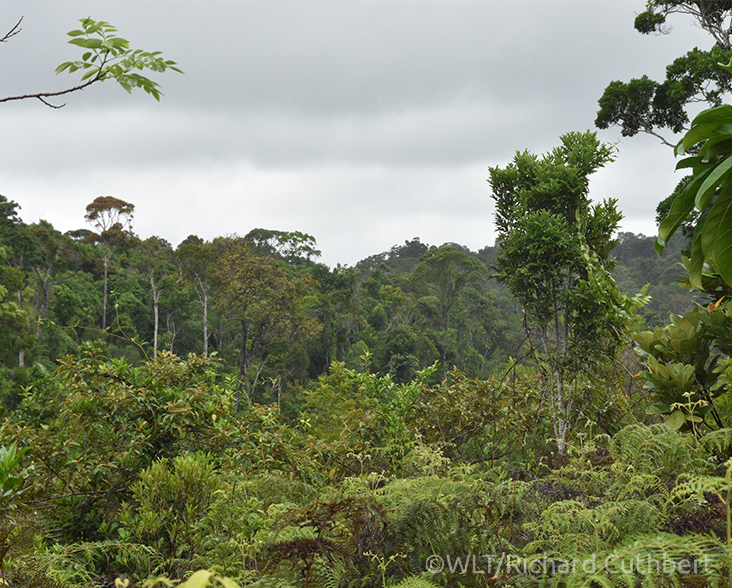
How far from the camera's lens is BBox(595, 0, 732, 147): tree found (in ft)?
30.9

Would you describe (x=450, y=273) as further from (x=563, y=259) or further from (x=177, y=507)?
(x=177, y=507)

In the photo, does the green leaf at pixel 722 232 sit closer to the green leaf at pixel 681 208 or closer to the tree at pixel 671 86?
the green leaf at pixel 681 208

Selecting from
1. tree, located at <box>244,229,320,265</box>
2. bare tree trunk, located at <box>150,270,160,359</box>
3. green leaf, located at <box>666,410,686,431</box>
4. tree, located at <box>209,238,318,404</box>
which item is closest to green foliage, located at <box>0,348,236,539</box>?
green leaf, located at <box>666,410,686,431</box>

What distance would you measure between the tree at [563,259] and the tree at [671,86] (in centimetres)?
781

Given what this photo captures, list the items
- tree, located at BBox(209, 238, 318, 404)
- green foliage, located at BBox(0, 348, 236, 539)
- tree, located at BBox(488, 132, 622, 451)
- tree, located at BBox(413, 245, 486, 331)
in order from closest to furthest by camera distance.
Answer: green foliage, located at BBox(0, 348, 236, 539), tree, located at BBox(488, 132, 622, 451), tree, located at BBox(209, 238, 318, 404), tree, located at BBox(413, 245, 486, 331)

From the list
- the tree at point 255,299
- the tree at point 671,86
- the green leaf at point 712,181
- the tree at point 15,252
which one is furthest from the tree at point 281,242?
the green leaf at point 712,181

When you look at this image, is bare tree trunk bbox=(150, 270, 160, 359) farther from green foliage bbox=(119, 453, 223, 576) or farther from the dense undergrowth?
green foliage bbox=(119, 453, 223, 576)

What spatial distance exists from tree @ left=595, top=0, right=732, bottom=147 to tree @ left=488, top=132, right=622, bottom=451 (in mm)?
7805

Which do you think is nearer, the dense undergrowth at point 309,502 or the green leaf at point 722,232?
the dense undergrowth at point 309,502

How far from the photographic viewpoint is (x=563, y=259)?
3678mm

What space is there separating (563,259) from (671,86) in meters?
8.54

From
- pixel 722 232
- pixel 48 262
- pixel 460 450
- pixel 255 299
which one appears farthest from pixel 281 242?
pixel 722 232

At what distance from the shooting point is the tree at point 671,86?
30.9 feet

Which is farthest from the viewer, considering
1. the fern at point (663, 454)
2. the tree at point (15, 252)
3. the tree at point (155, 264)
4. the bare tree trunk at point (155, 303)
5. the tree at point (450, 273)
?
the tree at point (450, 273)
